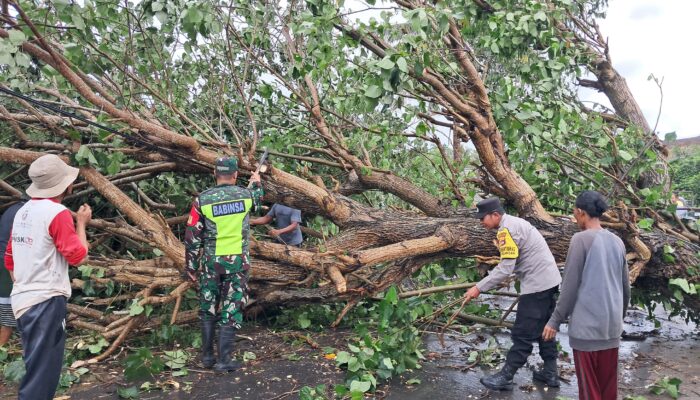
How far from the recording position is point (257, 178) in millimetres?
4277

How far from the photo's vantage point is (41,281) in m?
2.79

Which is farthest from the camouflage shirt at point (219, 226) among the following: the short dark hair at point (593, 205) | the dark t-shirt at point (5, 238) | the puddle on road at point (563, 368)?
the short dark hair at point (593, 205)

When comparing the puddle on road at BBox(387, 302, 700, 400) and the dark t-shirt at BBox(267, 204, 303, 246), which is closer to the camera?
the puddle on road at BBox(387, 302, 700, 400)

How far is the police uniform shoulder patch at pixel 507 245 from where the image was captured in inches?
143

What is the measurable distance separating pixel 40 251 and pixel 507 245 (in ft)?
9.59

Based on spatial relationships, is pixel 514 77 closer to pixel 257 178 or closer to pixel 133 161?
pixel 257 178

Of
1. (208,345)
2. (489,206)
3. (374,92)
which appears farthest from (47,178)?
(489,206)

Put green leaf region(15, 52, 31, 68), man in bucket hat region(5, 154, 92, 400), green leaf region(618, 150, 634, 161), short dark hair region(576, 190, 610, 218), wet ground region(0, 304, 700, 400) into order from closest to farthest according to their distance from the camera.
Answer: man in bucket hat region(5, 154, 92, 400) < short dark hair region(576, 190, 610, 218) < green leaf region(15, 52, 31, 68) < wet ground region(0, 304, 700, 400) < green leaf region(618, 150, 634, 161)

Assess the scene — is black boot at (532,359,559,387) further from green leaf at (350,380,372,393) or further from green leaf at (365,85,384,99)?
green leaf at (365,85,384,99)

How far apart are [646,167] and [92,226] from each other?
5.09 meters

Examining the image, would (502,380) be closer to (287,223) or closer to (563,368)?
(563,368)

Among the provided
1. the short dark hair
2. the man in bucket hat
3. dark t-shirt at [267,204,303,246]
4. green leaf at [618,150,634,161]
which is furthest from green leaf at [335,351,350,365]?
green leaf at [618,150,634,161]

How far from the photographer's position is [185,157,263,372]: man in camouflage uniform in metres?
3.91

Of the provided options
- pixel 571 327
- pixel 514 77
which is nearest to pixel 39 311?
pixel 571 327
